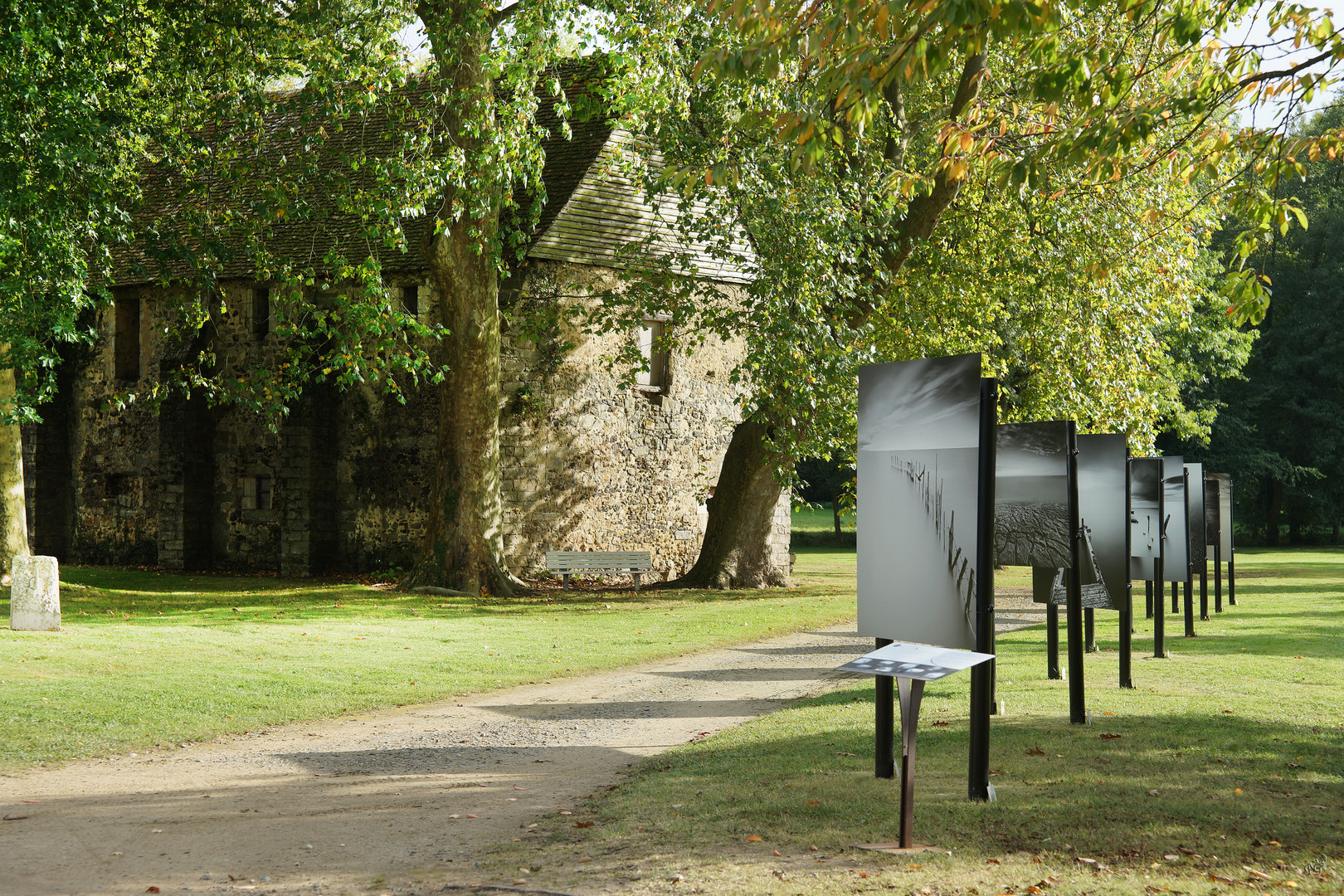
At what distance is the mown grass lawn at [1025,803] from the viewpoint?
168 inches

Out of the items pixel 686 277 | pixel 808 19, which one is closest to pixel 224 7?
pixel 686 277

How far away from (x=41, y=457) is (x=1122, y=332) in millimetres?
23577

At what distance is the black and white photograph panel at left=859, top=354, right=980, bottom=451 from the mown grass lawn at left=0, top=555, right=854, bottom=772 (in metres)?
4.94

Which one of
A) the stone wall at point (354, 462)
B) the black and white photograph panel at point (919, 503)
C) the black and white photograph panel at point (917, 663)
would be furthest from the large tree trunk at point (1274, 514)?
the black and white photograph panel at point (917, 663)

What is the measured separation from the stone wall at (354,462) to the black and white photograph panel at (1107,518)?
10.8 meters

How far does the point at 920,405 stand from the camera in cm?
564

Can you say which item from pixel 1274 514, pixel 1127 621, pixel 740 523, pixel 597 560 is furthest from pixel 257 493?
pixel 1274 514

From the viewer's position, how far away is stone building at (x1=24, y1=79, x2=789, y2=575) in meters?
20.4

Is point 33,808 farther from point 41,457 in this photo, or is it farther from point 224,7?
point 41,457

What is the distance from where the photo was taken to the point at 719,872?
427 centimetres

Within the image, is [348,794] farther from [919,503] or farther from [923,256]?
[923,256]

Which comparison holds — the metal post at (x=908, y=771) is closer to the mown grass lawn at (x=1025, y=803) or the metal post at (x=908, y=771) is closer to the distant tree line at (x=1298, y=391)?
the mown grass lawn at (x=1025, y=803)

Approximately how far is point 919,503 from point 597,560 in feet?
48.3

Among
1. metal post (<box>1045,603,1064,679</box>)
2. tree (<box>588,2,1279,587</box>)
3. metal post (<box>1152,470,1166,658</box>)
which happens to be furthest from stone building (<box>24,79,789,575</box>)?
metal post (<box>1045,603,1064,679</box>)
